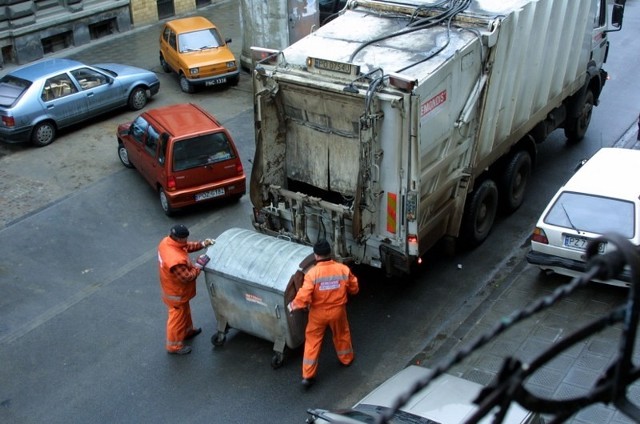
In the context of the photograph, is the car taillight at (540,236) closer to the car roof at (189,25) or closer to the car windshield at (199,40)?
the car windshield at (199,40)

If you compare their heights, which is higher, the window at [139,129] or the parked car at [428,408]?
the parked car at [428,408]

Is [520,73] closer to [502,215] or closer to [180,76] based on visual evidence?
[502,215]

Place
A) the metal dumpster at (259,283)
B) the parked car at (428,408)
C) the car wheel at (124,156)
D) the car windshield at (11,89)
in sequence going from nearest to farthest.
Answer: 1. the parked car at (428,408)
2. the metal dumpster at (259,283)
3. the car wheel at (124,156)
4. the car windshield at (11,89)

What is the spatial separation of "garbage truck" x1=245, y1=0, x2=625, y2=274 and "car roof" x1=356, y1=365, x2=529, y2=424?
2228mm

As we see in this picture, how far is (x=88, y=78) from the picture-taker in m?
15.1

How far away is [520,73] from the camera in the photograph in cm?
980

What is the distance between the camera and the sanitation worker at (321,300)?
761cm

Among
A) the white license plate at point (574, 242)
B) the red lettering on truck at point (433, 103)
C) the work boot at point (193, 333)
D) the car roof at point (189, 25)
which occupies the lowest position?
the work boot at point (193, 333)

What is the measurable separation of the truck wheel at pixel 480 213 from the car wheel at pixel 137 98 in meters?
8.04

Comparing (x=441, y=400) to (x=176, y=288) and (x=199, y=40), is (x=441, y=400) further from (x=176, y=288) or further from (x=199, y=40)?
(x=199, y=40)

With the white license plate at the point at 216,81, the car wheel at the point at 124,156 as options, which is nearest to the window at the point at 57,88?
the car wheel at the point at 124,156

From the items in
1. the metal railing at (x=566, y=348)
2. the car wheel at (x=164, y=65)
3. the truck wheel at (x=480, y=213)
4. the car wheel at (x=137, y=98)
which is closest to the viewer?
the metal railing at (x=566, y=348)

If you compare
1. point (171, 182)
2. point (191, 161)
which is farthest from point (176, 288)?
point (191, 161)

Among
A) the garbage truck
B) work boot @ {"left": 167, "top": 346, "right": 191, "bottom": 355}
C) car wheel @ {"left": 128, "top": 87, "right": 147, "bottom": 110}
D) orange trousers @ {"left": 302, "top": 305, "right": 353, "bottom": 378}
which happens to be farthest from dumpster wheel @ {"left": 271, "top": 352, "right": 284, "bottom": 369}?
car wheel @ {"left": 128, "top": 87, "right": 147, "bottom": 110}
